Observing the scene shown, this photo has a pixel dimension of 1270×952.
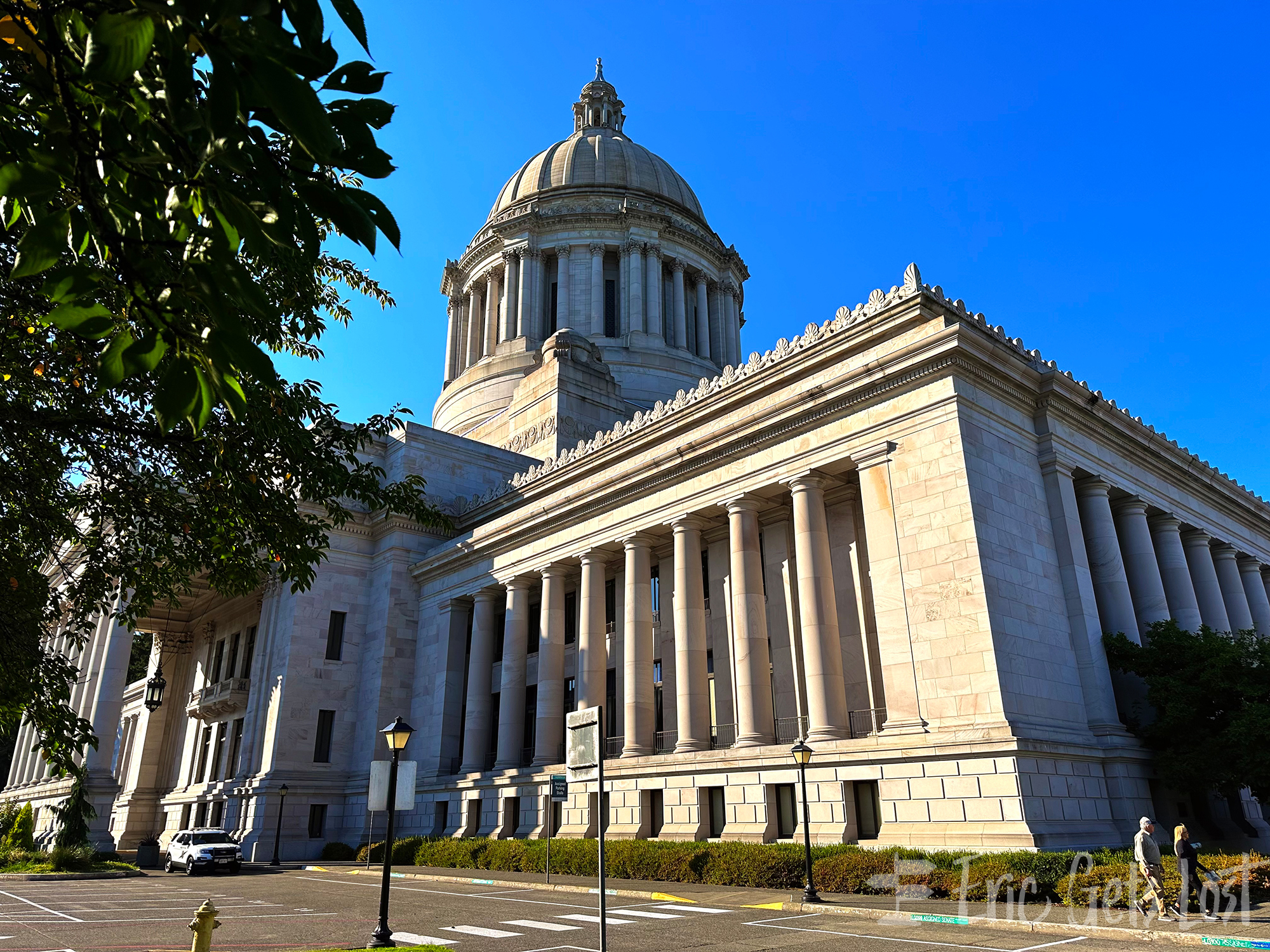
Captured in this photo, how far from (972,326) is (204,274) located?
26.5 meters

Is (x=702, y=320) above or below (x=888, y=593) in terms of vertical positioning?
above

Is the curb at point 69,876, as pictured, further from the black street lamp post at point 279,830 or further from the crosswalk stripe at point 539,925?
the crosswalk stripe at point 539,925

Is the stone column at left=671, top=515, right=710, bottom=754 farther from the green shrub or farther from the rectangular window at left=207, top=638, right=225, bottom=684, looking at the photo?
the rectangular window at left=207, top=638, right=225, bottom=684

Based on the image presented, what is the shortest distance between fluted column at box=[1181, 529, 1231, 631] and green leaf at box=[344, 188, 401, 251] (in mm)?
37163

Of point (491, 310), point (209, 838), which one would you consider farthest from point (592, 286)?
point (209, 838)

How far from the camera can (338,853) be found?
129ft

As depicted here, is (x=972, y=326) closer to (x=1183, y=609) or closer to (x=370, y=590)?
(x=1183, y=609)

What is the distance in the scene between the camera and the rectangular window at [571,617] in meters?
41.1

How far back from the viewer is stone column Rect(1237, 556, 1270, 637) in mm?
37625

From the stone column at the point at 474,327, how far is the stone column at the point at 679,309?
15.8 meters

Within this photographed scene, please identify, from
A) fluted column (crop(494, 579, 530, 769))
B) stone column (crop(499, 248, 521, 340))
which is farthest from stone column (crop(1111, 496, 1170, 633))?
stone column (crop(499, 248, 521, 340))

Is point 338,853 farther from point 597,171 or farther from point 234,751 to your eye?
point 597,171

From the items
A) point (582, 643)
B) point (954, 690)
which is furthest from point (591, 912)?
point (582, 643)

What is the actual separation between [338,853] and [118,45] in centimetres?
4269
